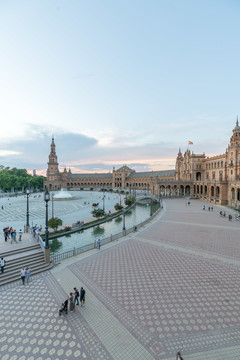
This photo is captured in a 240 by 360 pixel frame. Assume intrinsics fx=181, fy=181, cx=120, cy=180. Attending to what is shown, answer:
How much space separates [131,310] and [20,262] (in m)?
9.19

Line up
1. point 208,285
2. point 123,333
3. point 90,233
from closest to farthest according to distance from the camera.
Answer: point 123,333, point 208,285, point 90,233

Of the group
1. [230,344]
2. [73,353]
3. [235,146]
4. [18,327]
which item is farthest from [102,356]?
[235,146]

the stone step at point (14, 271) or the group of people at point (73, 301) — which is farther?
the stone step at point (14, 271)

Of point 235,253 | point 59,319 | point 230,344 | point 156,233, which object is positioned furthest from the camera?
point 156,233

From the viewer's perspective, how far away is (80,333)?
7781 mm

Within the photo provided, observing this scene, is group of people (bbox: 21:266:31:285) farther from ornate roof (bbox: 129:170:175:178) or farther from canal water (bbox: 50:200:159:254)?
ornate roof (bbox: 129:170:175:178)

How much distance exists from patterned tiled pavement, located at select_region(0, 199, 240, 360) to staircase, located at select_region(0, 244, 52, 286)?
2.46 feet

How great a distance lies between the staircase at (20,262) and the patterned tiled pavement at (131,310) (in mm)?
749

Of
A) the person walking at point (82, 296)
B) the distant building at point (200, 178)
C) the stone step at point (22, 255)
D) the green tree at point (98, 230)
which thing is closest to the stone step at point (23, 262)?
the stone step at point (22, 255)

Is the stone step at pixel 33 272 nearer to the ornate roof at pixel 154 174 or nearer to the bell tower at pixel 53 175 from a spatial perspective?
the ornate roof at pixel 154 174

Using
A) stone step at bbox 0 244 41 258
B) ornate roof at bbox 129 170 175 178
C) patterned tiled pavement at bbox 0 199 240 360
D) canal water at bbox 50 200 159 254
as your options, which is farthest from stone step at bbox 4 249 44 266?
ornate roof at bbox 129 170 175 178

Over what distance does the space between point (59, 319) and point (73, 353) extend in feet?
6.57

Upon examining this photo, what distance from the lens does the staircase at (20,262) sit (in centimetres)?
1227

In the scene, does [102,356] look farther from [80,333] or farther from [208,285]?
[208,285]
